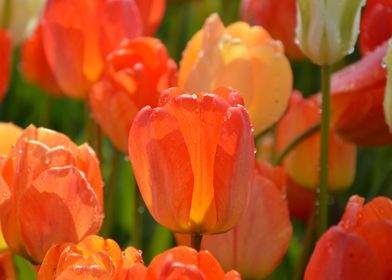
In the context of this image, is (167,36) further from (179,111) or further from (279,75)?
(179,111)

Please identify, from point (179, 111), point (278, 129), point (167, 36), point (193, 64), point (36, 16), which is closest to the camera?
point (179, 111)

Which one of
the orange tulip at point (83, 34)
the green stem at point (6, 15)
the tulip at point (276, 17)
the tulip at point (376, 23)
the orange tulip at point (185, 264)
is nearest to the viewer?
the orange tulip at point (185, 264)

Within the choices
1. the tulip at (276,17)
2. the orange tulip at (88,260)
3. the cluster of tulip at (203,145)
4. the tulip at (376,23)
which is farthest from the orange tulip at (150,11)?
the orange tulip at (88,260)

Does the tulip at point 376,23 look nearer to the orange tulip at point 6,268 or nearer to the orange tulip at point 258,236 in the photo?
the orange tulip at point 258,236

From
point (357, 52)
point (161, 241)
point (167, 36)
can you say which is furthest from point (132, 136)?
point (167, 36)

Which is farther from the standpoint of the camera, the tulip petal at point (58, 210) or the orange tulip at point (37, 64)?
the orange tulip at point (37, 64)

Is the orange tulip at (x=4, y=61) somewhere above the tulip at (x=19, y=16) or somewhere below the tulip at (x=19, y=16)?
above

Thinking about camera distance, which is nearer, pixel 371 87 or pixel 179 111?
pixel 179 111
